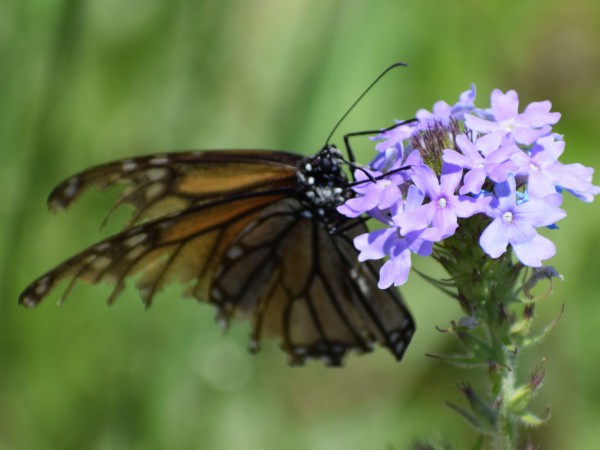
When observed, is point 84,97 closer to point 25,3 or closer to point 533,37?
point 25,3

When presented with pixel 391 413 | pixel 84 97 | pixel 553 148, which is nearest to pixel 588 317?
pixel 391 413

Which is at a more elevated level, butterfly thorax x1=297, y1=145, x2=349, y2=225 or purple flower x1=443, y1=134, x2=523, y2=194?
purple flower x1=443, y1=134, x2=523, y2=194

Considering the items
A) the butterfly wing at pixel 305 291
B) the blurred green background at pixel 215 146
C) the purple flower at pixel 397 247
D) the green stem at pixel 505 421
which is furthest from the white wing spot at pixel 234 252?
the green stem at pixel 505 421

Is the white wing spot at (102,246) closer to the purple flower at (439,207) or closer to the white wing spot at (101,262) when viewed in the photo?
the white wing spot at (101,262)

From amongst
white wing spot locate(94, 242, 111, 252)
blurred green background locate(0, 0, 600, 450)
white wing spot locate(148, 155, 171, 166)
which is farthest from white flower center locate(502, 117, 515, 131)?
blurred green background locate(0, 0, 600, 450)

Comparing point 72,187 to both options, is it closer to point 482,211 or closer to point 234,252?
point 234,252

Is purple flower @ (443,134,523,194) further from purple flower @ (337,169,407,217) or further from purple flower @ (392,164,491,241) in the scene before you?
purple flower @ (337,169,407,217)
